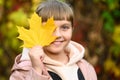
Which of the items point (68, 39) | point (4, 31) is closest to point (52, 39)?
point (68, 39)

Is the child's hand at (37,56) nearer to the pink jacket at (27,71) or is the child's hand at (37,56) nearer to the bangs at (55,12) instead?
the pink jacket at (27,71)

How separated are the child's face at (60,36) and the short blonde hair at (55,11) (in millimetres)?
34

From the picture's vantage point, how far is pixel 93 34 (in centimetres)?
693

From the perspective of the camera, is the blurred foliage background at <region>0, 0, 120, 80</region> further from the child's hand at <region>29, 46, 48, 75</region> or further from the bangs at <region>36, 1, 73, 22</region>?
the child's hand at <region>29, 46, 48, 75</region>

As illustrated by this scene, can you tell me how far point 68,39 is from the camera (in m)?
4.15

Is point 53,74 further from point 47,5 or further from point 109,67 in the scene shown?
point 109,67

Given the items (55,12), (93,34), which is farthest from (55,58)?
(93,34)

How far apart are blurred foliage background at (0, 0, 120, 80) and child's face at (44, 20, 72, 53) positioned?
8.11 ft

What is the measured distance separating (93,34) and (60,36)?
2879mm

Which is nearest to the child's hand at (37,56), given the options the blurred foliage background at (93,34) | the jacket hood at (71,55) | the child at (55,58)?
the child at (55,58)

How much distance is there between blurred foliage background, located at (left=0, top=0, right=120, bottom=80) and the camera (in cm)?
664

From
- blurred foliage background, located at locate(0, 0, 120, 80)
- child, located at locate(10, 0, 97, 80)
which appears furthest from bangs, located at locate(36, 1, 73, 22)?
blurred foliage background, located at locate(0, 0, 120, 80)

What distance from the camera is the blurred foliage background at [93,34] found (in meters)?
6.64

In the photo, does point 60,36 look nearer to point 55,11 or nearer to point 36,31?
point 55,11
